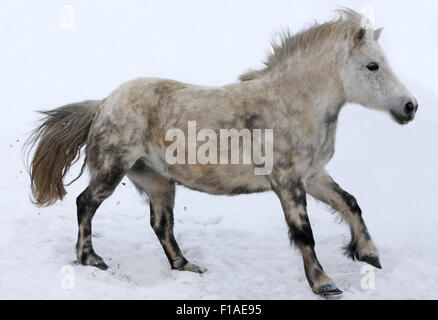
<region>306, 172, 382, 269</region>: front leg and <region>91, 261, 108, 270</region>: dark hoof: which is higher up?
<region>306, 172, 382, 269</region>: front leg

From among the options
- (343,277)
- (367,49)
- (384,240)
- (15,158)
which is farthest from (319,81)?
(15,158)

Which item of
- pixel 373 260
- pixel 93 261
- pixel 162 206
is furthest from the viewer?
pixel 162 206

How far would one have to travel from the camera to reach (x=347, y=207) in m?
6.26

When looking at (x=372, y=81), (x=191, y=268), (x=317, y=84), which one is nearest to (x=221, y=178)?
(x=191, y=268)

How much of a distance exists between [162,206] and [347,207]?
75.3 inches

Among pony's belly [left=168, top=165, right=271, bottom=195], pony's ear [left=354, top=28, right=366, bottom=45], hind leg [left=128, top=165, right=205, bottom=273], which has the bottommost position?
hind leg [left=128, top=165, right=205, bottom=273]

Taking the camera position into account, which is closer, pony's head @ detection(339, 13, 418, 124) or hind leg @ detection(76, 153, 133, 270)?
pony's head @ detection(339, 13, 418, 124)

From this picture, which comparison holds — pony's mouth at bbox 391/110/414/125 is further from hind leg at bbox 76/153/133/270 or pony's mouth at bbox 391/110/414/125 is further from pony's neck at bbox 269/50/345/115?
hind leg at bbox 76/153/133/270

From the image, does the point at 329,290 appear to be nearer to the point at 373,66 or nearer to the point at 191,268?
the point at 191,268

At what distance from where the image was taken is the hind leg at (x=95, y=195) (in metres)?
5.99

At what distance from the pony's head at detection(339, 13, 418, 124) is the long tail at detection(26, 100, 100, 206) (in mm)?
2629

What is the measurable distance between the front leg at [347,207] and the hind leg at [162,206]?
147 centimetres

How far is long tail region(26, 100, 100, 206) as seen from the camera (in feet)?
20.8

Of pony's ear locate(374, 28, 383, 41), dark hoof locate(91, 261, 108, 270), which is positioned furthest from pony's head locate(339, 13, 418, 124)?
dark hoof locate(91, 261, 108, 270)
